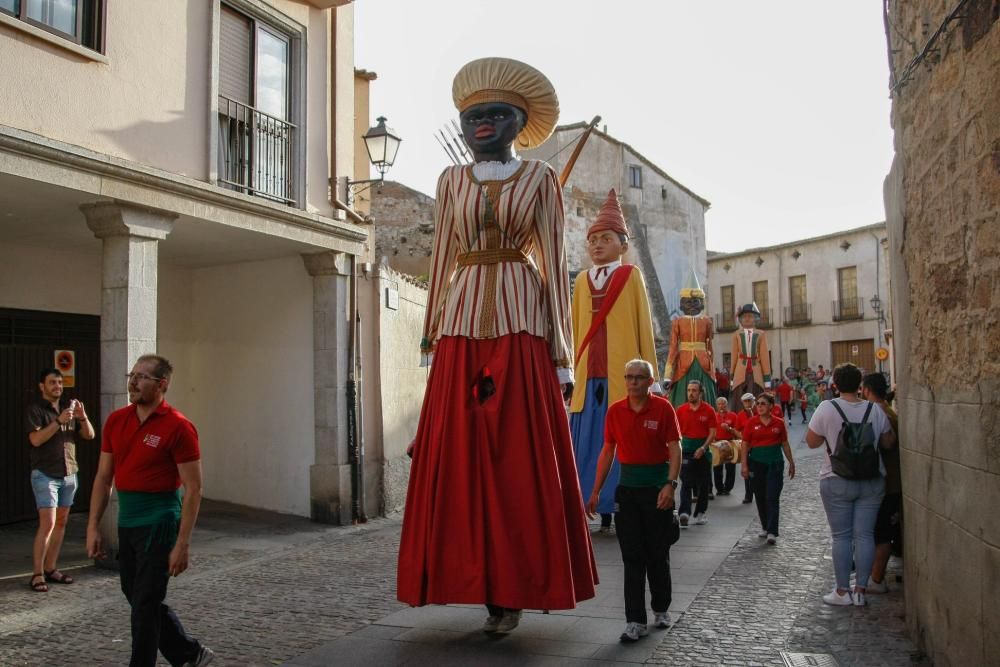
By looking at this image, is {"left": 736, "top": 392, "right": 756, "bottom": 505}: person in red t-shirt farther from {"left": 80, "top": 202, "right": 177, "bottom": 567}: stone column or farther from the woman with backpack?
{"left": 80, "top": 202, "right": 177, "bottom": 567}: stone column

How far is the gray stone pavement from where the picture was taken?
15.1 feet

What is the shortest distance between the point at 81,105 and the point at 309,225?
286 centimetres

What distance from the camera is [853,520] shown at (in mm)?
5621

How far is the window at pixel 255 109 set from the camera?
9492 mm

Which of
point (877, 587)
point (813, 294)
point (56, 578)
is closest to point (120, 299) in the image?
point (56, 578)

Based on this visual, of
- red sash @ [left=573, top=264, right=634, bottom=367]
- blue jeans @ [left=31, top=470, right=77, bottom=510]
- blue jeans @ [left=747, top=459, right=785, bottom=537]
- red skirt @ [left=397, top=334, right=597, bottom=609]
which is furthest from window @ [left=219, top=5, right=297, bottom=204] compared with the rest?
blue jeans @ [left=747, top=459, right=785, bottom=537]

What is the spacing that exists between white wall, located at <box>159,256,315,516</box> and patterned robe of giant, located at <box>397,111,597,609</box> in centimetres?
593

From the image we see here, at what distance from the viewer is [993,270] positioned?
3.33 metres

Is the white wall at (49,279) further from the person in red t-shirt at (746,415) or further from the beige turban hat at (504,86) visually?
the person in red t-shirt at (746,415)

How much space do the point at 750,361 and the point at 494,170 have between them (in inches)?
304

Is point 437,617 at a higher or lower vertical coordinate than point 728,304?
lower

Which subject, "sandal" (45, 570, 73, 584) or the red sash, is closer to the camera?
"sandal" (45, 570, 73, 584)

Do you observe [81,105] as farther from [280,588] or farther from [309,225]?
[280,588]

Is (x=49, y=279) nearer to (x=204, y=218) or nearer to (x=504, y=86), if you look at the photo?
(x=204, y=218)
